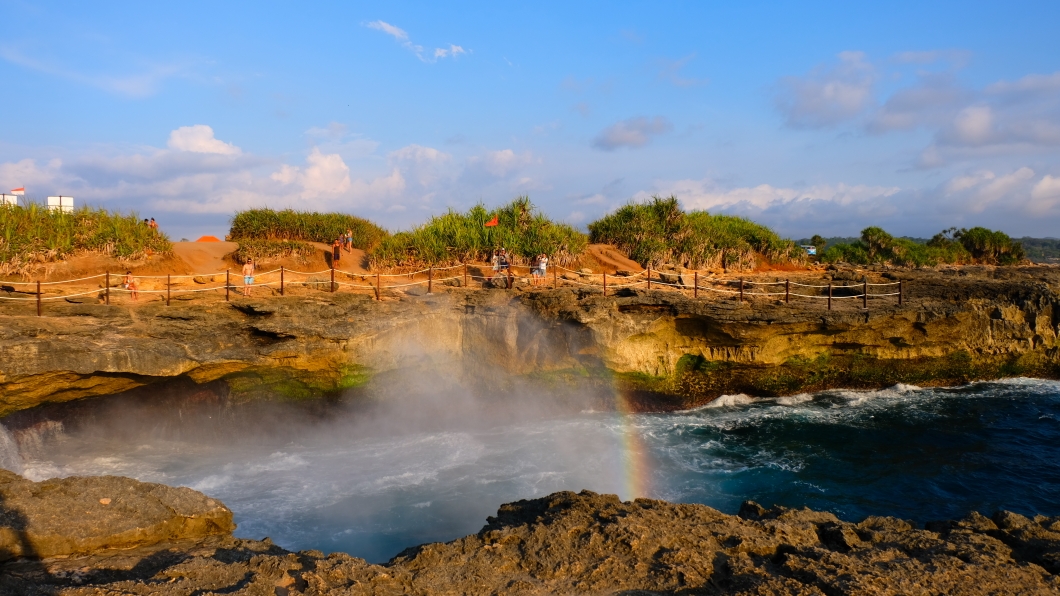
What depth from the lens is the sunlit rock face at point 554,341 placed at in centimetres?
1394

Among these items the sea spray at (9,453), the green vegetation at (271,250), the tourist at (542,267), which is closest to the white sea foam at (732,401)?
the tourist at (542,267)

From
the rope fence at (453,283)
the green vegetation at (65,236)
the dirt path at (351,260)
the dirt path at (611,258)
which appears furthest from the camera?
the dirt path at (611,258)

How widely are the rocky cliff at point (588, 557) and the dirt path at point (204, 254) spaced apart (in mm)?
13480

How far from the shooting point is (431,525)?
11.5 m

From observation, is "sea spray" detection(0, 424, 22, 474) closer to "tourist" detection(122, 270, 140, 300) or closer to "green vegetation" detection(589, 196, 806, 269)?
"tourist" detection(122, 270, 140, 300)

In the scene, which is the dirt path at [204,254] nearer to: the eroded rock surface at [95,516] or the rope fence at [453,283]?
the rope fence at [453,283]

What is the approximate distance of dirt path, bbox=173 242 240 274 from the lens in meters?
21.6

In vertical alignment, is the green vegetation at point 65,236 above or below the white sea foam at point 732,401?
above

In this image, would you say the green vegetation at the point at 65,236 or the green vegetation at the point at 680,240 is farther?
the green vegetation at the point at 680,240

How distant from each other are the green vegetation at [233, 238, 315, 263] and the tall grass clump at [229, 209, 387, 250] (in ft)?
10.9

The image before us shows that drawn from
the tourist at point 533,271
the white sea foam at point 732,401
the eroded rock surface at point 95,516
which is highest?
the tourist at point 533,271

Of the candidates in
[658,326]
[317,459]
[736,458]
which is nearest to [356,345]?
[317,459]

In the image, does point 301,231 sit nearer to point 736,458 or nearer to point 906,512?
point 736,458

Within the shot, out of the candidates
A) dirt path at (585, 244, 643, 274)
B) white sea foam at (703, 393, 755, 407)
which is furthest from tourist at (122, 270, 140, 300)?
white sea foam at (703, 393, 755, 407)
